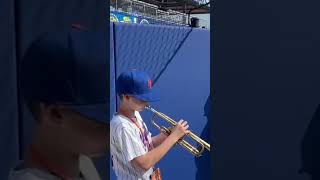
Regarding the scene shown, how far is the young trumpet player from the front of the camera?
7.19ft

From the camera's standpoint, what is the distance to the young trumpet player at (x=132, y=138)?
219 centimetres

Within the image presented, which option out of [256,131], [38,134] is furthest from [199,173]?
[38,134]

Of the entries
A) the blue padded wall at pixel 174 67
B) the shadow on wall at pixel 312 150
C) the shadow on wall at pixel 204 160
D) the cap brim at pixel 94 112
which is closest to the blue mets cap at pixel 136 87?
the blue padded wall at pixel 174 67

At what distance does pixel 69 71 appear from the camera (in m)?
0.64

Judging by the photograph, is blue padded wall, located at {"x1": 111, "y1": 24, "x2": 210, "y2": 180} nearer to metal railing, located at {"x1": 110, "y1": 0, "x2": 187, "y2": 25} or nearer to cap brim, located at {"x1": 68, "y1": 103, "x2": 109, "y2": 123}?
cap brim, located at {"x1": 68, "y1": 103, "x2": 109, "y2": 123}

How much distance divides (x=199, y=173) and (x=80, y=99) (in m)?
4.01

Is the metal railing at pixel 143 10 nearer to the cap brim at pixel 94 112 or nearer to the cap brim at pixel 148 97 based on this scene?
the cap brim at pixel 148 97

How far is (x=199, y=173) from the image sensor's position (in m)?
4.52

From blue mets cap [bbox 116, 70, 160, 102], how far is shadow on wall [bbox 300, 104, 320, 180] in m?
0.94

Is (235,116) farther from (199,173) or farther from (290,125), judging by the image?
(199,173)

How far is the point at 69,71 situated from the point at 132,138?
1567mm

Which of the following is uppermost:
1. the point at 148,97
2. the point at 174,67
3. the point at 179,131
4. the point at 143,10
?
the point at 143,10

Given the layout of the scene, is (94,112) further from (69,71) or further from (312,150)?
(312,150)

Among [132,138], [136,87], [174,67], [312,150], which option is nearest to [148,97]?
[136,87]
